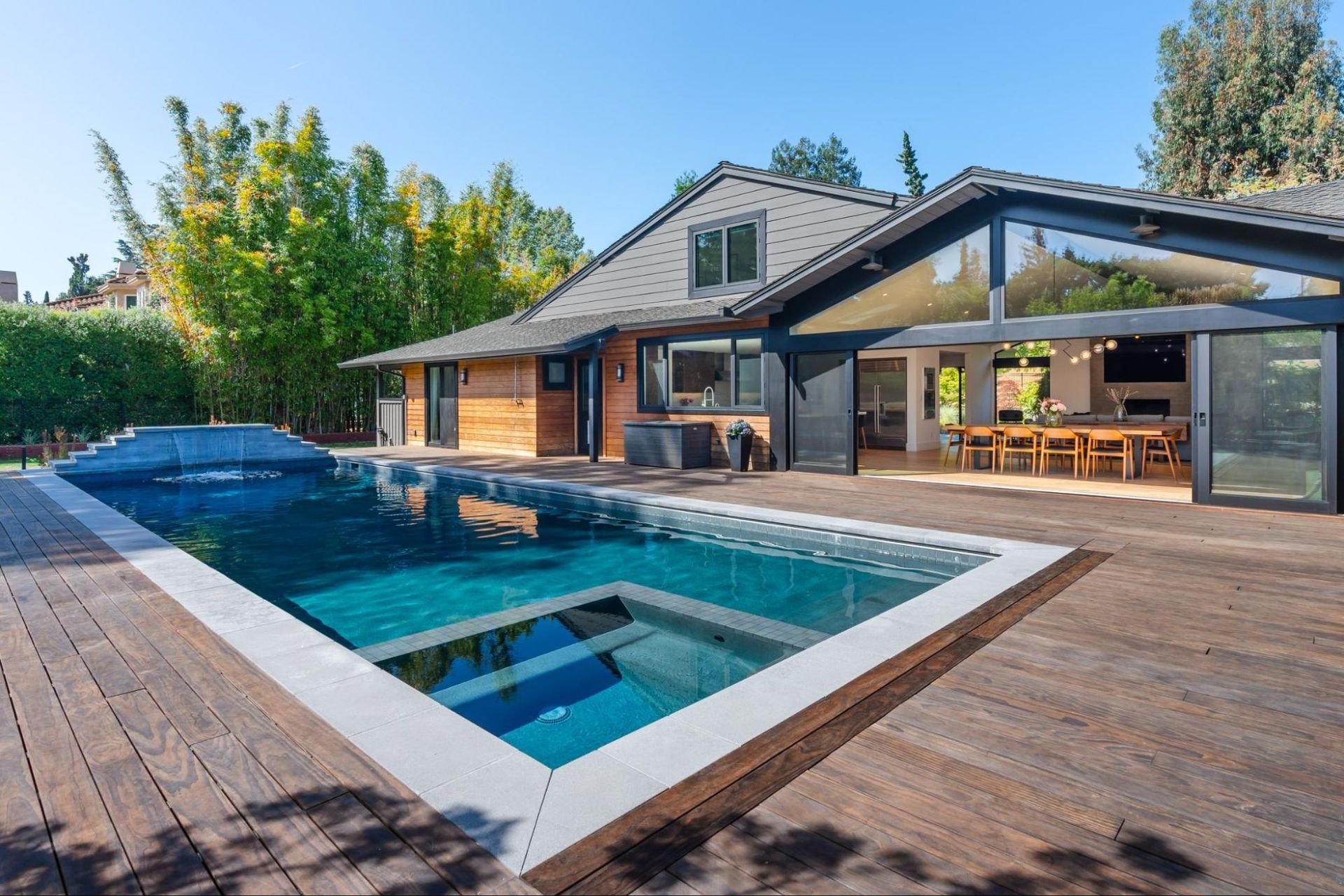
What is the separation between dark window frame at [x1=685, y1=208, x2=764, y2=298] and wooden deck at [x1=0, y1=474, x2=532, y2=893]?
370 inches

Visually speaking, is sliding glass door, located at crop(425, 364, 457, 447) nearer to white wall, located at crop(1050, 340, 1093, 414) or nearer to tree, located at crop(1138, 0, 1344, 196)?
white wall, located at crop(1050, 340, 1093, 414)

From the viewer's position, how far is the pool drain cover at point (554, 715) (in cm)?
330

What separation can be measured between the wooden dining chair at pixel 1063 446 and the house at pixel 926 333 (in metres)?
0.59

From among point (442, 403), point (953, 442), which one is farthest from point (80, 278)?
point (953, 442)

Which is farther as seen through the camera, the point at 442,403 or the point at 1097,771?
the point at 442,403

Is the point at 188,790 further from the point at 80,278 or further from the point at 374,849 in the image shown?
the point at 80,278

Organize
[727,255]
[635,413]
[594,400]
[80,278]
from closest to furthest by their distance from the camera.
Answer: [727,255] < [594,400] < [635,413] < [80,278]

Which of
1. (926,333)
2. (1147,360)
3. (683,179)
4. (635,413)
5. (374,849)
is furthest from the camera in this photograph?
(683,179)

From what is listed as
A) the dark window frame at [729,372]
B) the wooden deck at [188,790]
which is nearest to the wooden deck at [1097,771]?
the wooden deck at [188,790]

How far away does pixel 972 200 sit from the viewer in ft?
27.6

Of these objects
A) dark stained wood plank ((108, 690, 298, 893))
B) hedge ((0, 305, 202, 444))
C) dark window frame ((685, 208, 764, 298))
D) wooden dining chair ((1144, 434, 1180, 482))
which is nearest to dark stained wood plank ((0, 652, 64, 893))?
dark stained wood plank ((108, 690, 298, 893))

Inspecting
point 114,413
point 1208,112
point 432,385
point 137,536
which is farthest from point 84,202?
point 1208,112

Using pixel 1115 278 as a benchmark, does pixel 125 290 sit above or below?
above

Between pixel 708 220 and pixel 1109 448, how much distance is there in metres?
7.17
